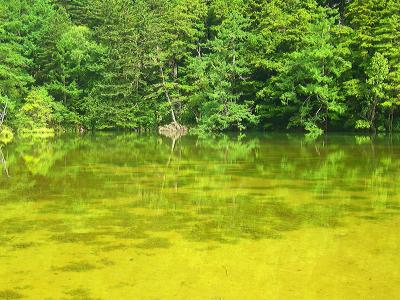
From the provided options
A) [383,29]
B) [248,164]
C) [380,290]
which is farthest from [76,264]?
[383,29]

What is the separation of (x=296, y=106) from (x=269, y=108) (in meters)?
1.81

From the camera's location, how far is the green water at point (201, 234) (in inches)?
170

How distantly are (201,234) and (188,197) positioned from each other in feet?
8.38

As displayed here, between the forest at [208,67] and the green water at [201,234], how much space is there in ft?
59.4

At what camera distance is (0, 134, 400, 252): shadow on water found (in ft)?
20.5

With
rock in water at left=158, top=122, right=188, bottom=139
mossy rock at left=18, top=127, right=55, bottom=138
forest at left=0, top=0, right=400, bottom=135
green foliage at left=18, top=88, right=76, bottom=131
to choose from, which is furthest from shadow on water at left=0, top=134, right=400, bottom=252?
rock in water at left=158, top=122, right=188, bottom=139

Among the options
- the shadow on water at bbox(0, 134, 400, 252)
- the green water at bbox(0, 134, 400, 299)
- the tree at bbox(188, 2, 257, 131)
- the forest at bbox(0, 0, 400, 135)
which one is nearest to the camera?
the green water at bbox(0, 134, 400, 299)

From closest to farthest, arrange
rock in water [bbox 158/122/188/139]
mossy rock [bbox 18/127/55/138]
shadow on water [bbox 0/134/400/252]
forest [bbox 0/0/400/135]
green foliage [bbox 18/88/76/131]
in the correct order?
1. shadow on water [bbox 0/134/400/252]
2. forest [bbox 0/0/400/135]
3. mossy rock [bbox 18/127/55/138]
4. green foliage [bbox 18/88/76/131]
5. rock in water [bbox 158/122/188/139]

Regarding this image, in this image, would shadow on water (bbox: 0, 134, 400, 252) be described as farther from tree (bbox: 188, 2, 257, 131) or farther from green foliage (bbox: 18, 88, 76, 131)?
green foliage (bbox: 18, 88, 76, 131)

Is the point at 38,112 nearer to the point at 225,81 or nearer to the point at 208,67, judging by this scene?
the point at 208,67

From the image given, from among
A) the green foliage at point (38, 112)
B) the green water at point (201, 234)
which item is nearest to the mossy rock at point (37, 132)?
the green foliage at point (38, 112)

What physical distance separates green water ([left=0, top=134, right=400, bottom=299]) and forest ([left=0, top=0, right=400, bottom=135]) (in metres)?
18.1

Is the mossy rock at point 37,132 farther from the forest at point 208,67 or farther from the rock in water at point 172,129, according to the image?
the rock in water at point 172,129

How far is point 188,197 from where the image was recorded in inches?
340
